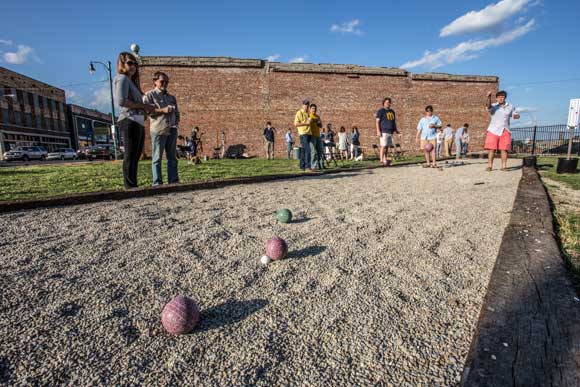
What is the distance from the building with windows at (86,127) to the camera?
5559 centimetres

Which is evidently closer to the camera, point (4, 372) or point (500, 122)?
point (4, 372)

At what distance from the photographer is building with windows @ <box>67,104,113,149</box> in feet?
182

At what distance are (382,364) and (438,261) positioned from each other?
124cm

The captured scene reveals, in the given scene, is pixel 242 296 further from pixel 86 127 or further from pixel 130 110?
pixel 86 127

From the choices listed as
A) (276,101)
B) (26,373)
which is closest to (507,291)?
(26,373)

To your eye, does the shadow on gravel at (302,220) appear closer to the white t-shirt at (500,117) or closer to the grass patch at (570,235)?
the grass patch at (570,235)

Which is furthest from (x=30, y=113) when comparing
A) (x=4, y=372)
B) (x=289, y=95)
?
(x=4, y=372)

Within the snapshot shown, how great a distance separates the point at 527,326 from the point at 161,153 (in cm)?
505

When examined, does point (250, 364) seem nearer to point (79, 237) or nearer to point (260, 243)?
point (260, 243)

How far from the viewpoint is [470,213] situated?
3596 millimetres

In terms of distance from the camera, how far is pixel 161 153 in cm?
513

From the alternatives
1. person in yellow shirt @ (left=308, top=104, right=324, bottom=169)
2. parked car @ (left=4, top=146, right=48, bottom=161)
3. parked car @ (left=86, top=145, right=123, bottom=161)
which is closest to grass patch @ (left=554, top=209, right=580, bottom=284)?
person in yellow shirt @ (left=308, top=104, right=324, bottom=169)

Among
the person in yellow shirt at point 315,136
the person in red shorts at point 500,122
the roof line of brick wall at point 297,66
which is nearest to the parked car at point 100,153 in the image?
the roof line of brick wall at point 297,66

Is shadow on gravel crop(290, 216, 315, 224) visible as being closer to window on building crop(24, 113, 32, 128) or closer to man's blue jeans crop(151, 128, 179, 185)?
man's blue jeans crop(151, 128, 179, 185)
